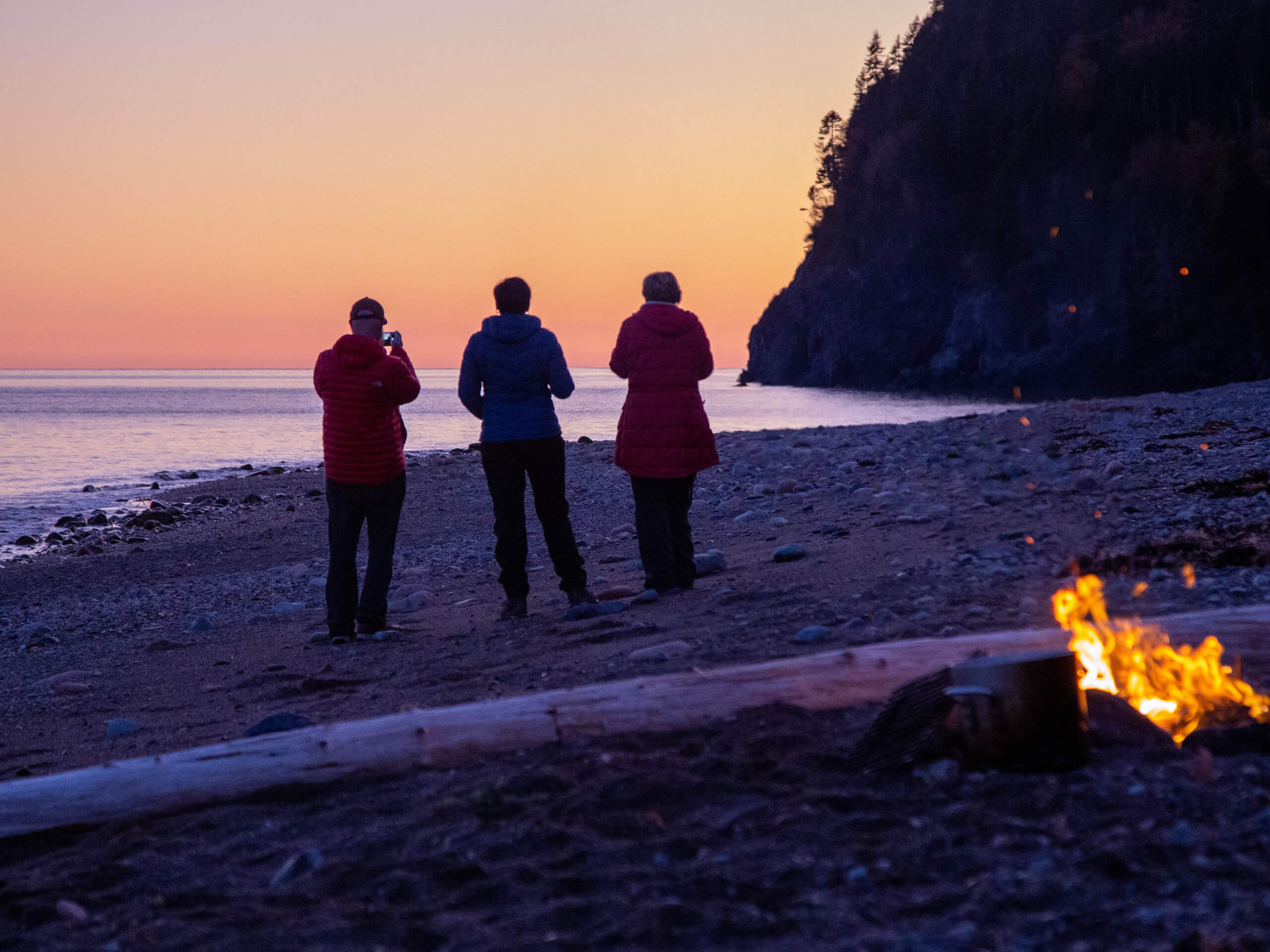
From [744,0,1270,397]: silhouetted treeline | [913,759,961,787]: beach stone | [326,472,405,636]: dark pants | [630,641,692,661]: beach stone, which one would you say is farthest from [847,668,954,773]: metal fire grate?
[744,0,1270,397]: silhouetted treeline

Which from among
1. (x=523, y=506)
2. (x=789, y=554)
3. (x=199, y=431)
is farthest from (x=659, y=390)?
(x=199, y=431)

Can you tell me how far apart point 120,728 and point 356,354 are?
257 centimetres

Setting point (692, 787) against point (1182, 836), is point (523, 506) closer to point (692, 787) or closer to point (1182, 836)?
point (692, 787)

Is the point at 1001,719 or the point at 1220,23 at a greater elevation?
the point at 1220,23

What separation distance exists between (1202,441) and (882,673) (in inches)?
378

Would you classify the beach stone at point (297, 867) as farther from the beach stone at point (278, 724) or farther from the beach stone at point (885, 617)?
the beach stone at point (885, 617)

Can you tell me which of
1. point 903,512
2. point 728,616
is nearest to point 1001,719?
point 728,616

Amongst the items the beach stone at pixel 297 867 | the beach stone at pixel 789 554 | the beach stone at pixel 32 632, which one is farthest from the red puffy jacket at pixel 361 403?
the beach stone at pixel 297 867

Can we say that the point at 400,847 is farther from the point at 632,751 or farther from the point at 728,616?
the point at 728,616

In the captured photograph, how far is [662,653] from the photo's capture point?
475 centimetres

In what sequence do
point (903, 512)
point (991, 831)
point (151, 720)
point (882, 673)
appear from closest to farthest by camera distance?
point (991, 831)
point (882, 673)
point (151, 720)
point (903, 512)

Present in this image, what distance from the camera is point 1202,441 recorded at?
1161 cm

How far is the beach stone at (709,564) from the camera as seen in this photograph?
7.72m

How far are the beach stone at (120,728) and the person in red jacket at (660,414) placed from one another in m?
3.11
